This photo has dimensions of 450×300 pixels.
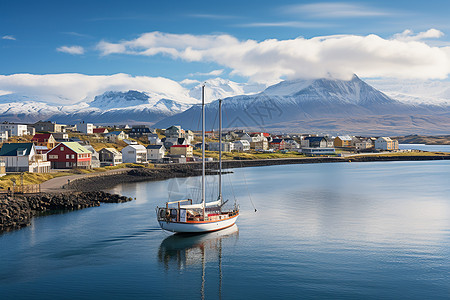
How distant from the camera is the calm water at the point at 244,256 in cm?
2752

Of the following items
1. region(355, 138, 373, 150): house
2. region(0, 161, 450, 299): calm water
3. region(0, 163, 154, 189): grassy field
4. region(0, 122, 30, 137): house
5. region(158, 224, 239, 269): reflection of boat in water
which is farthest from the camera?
region(355, 138, 373, 150): house

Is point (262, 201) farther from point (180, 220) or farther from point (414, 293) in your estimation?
point (414, 293)

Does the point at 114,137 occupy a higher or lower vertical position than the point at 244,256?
higher

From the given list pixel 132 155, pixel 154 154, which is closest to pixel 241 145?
pixel 154 154

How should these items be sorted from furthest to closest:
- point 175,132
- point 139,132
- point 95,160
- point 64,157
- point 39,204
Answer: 1. point 175,132
2. point 139,132
3. point 95,160
4. point 64,157
5. point 39,204

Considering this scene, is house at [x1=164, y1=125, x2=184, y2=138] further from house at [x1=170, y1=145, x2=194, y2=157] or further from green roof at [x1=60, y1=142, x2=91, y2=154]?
green roof at [x1=60, y1=142, x2=91, y2=154]

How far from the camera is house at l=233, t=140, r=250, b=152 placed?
160 metres

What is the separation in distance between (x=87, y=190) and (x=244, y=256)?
136 ft

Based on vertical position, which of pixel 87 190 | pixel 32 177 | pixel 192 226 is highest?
pixel 32 177

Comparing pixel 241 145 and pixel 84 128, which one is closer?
pixel 241 145

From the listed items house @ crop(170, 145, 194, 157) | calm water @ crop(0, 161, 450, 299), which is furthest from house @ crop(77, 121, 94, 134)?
calm water @ crop(0, 161, 450, 299)

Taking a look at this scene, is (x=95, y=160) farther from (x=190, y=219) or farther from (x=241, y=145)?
(x=241, y=145)

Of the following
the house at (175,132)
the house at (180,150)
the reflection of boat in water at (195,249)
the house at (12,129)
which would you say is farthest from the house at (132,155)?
the reflection of boat in water at (195,249)

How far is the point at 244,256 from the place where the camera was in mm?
34250
